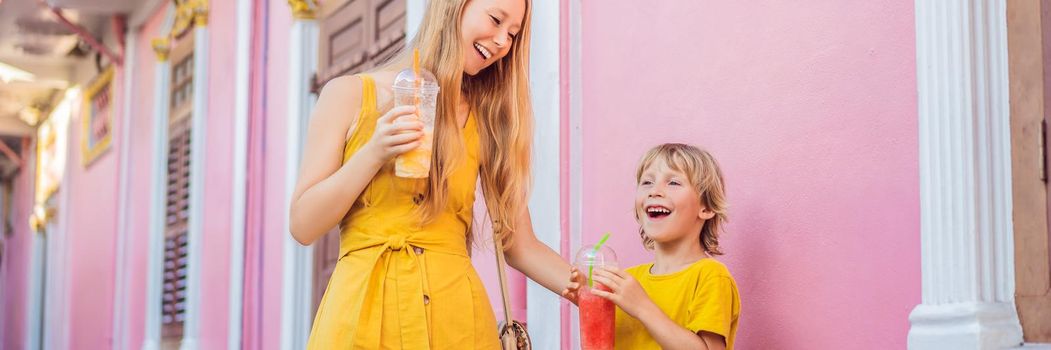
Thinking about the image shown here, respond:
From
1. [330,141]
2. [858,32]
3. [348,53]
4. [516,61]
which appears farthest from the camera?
[348,53]

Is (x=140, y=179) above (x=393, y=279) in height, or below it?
above

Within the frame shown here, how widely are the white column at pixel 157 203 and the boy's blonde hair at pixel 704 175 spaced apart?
681 centimetres

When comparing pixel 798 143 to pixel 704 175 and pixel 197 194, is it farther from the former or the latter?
pixel 197 194

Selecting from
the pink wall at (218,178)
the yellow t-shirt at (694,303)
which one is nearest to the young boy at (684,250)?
the yellow t-shirt at (694,303)

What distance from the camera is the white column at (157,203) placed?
Result: 9.11 metres

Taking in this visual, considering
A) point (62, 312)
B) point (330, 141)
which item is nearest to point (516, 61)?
point (330, 141)

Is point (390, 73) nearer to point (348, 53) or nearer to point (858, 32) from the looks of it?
point (858, 32)

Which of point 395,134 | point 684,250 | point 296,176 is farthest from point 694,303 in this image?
point 296,176

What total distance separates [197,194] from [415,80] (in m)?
6.37

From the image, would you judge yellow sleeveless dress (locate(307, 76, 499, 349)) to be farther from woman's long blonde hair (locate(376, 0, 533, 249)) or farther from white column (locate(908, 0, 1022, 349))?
white column (locate(908, 0, 1022, 349))

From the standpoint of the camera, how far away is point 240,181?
723cm

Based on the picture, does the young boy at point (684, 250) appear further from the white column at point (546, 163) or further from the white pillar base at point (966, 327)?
the white column at point (546, 163)

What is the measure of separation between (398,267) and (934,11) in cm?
109

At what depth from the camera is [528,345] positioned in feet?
8.15
